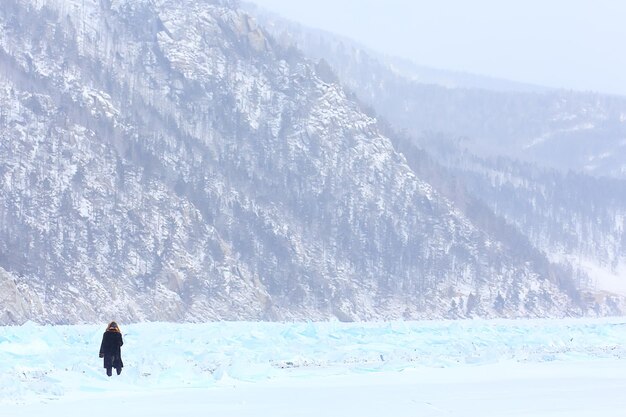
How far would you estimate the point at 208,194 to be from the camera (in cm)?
12312

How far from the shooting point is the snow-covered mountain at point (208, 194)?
334 feet

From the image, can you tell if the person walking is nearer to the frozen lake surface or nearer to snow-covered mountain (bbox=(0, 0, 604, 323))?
the frozen lake surface

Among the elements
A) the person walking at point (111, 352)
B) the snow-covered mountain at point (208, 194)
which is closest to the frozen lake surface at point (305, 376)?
the person walking at point (111, 352)

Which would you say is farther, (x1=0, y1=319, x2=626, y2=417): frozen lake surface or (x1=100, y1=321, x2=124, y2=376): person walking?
(x1=100, y1=321, x2=124, y2=376): person walking

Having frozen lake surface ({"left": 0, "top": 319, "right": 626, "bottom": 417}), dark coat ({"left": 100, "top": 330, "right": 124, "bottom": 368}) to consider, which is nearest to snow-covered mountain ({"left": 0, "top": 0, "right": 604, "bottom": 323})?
frozen lake surface ({"left": 0, "top": 319, "right": 626, "bottom": 417})

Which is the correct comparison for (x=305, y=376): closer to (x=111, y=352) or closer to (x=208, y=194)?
(x=111, y=352)

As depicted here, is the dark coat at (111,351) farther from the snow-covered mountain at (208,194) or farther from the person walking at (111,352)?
the snow-covered mountain at (208,194)

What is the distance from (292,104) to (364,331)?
319ft

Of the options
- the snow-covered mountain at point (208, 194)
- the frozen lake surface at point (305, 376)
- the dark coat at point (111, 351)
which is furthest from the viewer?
the snow-covered mountain at point (208, 194)

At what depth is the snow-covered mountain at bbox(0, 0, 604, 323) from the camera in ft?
334

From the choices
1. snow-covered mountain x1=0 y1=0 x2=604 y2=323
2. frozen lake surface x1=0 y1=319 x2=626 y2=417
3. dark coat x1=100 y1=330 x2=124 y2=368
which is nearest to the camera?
frozen lake surface x1=0 y1=319 x2=626 y2=417

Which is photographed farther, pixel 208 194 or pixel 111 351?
pixel 208 194

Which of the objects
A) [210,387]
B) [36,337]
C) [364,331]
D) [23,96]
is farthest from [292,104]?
[210,387]

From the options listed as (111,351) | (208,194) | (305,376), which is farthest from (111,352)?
(208,194)
